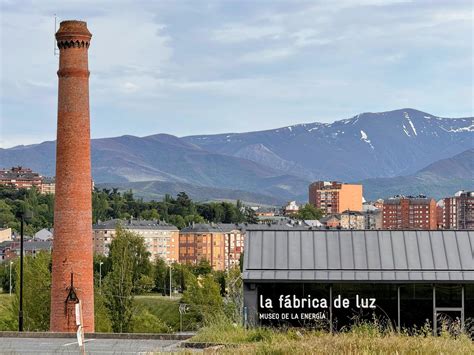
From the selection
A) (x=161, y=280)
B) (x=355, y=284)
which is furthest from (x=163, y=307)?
(x=355, y=284)

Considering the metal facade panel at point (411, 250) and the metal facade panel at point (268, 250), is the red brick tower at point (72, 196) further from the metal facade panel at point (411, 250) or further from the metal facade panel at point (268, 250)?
the metal facade panel at point (411, 250)

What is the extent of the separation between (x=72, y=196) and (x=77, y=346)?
30.8 meters

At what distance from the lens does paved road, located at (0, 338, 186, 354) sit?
77.0 feet

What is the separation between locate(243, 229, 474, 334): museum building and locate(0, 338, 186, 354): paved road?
3.17 m

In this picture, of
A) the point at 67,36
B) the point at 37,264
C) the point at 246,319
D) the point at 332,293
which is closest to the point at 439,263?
the point at 332,293

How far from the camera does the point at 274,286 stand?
95.2ft

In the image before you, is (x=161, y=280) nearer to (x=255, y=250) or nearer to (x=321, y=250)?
(x=255, y=250)

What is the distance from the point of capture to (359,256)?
29.6m

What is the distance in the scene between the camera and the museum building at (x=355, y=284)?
94.7 feet

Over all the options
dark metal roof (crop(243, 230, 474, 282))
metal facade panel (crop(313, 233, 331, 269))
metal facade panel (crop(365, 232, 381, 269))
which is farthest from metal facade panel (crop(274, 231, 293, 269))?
metal facade panel (crop(365, 232, 381, 269))

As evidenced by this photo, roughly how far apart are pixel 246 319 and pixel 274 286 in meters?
1.19

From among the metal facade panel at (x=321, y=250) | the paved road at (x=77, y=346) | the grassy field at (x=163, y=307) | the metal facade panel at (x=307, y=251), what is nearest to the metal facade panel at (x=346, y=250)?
the metal facade panel at (x=321, y=250)

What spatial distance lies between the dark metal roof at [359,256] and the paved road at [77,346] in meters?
3.66

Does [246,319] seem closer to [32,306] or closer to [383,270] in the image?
[383,270]
